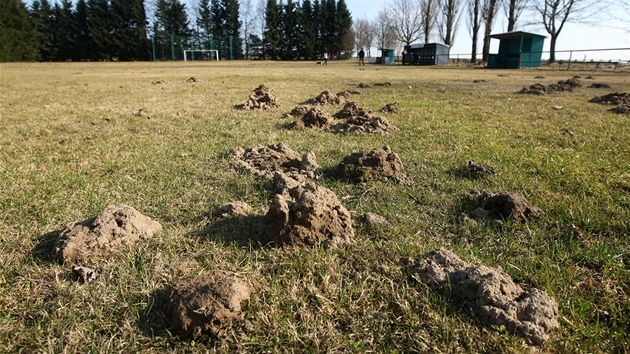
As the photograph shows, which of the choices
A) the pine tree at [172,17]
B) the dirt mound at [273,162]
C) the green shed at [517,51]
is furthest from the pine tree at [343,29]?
the dirt mound at [273,162]

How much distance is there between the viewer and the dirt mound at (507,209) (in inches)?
111

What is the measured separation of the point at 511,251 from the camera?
2438mm

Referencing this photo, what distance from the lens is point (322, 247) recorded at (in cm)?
244

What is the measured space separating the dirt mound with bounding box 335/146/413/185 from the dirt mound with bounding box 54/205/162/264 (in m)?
1.92

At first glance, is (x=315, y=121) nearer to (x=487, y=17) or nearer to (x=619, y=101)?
(x=619, y=101)

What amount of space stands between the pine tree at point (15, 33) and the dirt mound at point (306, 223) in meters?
51.2

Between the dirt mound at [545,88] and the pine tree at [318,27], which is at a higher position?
the pine tree at [318,27]

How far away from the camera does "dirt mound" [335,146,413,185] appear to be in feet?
12.0

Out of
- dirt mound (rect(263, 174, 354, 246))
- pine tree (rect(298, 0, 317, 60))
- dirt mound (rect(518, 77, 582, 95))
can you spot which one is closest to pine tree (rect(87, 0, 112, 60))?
pine tree (rect(298, 0, 317, 60))

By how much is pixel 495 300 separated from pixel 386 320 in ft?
1.90

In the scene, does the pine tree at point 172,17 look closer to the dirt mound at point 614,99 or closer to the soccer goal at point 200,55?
the soccer goal at point 200,55

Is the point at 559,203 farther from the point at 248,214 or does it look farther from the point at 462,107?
the point at 462,107

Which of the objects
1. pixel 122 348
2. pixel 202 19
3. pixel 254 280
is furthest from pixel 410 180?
pixel 202 19

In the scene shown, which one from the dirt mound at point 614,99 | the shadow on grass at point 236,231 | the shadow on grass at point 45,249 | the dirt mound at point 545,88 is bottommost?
the shadow on grass at point 45,249
